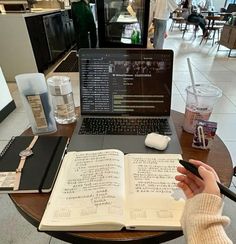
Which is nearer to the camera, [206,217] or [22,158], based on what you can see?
[206,217]

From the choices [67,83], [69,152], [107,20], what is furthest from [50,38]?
[69,152]

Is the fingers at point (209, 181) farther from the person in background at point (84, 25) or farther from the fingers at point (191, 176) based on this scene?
the person in background at point (84, 25)

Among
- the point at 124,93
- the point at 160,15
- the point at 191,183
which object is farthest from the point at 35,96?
the point at 160,15

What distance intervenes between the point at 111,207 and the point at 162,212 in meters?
0.12

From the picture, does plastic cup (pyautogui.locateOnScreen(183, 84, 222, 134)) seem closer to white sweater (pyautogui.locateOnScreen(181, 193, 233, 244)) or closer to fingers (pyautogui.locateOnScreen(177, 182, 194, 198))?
fingers (pyautogui.locateOnScreen(177, 182, 194, 198))

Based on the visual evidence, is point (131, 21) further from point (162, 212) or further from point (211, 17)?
point (211, 17)

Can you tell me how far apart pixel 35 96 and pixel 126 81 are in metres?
0.36

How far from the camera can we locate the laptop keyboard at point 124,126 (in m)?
0.84

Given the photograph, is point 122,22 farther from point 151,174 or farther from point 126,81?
point 151,174

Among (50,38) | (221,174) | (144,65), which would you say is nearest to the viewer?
(221,174)

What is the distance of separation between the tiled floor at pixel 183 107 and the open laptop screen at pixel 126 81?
2.43 ft

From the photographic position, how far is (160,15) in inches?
133

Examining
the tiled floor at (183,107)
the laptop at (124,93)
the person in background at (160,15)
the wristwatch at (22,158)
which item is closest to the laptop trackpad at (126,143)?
the laptop at (124,93)

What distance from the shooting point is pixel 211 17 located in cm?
594
